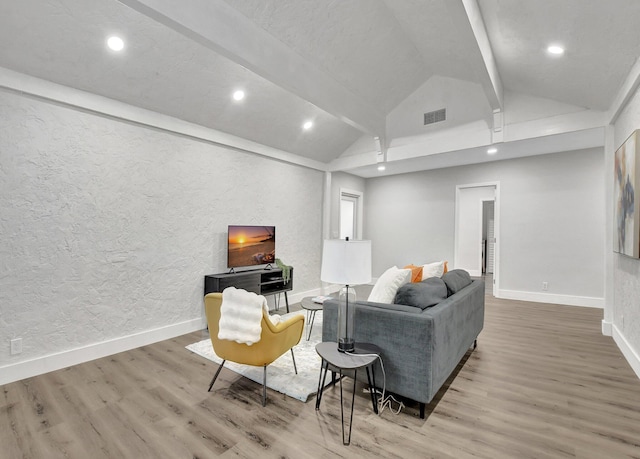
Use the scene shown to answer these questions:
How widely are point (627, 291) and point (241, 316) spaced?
377cm

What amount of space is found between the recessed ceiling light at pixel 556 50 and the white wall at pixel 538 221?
9.69 feet

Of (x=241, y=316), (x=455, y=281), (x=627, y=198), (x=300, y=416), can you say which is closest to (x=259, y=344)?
(x=241, y=316)

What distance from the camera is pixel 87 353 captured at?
9.89 ft

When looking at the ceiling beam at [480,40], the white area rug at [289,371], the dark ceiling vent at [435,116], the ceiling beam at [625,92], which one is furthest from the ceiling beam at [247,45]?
the ceiling beam at [625,92]

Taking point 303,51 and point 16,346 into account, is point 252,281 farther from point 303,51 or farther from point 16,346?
point 303,51

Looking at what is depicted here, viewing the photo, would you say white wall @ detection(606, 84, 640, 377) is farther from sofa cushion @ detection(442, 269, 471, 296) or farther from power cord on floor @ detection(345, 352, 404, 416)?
power cord on floor @ detection(345, 352, 404, 416)

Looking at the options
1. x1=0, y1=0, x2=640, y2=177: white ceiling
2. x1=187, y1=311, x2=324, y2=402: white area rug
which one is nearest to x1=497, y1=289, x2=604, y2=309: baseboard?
x1=0, y1=0, x2=640, y2=177: white ceiling

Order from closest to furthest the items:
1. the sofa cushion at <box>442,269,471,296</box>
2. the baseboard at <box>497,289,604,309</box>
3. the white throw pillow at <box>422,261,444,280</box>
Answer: the sofa cushion at <box>442,269,471,296</box>, the white throw pillow at <box>422,261,444,280</box>, the baseboard at <box>497,289,604,309</box>

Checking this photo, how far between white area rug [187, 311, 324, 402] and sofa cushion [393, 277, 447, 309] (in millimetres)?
969

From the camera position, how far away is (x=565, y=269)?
5.30 m

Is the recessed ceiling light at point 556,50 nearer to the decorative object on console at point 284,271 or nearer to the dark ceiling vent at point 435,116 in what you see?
the dark ceiling vent at point 435,116

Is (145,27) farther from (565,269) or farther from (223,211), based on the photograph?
(565,269)

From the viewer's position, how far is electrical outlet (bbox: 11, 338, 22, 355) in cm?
261

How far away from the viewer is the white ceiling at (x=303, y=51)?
96.4 inches
